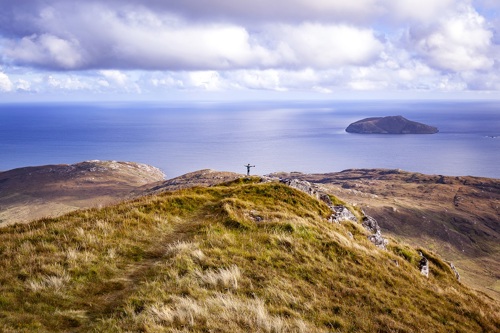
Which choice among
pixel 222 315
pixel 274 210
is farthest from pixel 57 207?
pixel 222 315

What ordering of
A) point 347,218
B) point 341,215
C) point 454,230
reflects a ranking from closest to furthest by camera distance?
point 341,215, point 347,218, point 454,230

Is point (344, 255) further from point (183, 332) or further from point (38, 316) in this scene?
point (38, 316)

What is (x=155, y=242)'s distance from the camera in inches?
638

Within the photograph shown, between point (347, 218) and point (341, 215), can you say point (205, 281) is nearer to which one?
point (341, 215)

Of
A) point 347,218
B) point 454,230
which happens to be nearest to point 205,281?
point 347,218

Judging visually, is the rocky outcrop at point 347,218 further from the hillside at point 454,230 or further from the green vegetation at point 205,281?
the hillside at point 454,230

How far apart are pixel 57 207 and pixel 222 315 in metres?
183

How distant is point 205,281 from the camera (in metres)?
12.1

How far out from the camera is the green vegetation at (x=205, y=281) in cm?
988

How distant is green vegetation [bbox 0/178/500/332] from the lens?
9.88m

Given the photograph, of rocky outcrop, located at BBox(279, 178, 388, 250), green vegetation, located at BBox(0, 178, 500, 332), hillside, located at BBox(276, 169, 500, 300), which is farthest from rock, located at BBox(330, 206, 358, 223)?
hillside, located at BBox(276, 169, 500, 300)

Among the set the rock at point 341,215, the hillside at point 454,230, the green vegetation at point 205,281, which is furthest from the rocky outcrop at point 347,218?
the hillside at point 454,230

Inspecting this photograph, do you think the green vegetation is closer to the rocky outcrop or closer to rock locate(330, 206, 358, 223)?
the rocky outcrop

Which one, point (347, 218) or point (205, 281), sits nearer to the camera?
point (205, 281)
